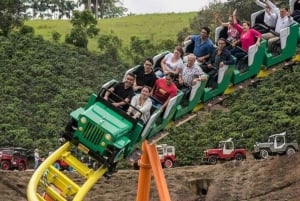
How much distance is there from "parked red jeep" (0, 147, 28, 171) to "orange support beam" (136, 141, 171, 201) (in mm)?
13413

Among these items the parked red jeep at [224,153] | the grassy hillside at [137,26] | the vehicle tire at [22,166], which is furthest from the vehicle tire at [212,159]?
the grassy hillside at [137,26]

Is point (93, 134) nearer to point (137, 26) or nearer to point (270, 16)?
point (270, 16)

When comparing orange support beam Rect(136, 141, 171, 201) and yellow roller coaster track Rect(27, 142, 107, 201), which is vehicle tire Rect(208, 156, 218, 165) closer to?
orange support beam Rect(136, 141, 171, 201)

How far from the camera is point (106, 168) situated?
10.7m

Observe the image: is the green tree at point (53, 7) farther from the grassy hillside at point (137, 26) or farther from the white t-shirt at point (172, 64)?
the white t-shirt at point (172, 64)

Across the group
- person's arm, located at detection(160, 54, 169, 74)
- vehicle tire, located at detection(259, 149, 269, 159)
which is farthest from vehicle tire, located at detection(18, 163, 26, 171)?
person's arm, located at detection(160, 54, 169, 74)

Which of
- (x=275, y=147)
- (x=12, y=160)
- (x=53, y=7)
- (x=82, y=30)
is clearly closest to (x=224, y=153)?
(x=275, y=147)

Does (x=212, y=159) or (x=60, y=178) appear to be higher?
(x=60, y=178)

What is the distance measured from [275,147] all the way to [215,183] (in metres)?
6.45

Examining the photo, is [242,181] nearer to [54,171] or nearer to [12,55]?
[54,171]

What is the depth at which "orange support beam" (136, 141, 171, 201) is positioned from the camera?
11461mm

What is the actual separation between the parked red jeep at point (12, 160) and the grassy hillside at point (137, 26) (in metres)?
18.8

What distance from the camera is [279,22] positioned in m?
13.7

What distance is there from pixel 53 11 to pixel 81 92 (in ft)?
113
